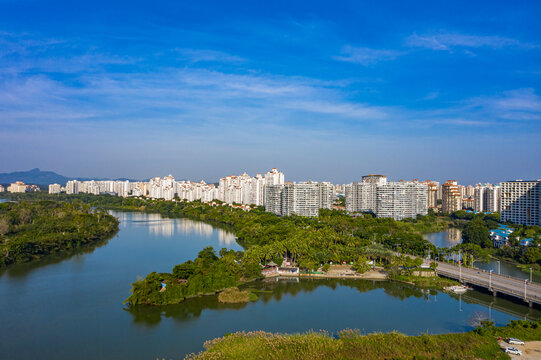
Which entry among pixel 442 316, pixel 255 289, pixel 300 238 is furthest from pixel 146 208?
pixel 442 316

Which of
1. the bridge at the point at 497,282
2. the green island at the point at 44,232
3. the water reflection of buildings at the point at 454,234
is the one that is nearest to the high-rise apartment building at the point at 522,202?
the water reflection of buildings at the point at 454,234

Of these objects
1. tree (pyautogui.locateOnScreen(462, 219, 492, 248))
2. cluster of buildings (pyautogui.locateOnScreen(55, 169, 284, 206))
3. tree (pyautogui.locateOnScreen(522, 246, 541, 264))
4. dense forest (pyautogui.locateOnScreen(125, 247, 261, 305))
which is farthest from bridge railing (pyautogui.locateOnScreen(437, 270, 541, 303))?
cluster of buildings (pyautogui.locateOnScreen(55, 169, 284, 206))

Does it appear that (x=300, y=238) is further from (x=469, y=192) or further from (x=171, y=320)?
(x=469, y=192)

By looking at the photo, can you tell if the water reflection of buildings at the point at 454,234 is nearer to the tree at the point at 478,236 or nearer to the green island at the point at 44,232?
the tree at the point at 478,236

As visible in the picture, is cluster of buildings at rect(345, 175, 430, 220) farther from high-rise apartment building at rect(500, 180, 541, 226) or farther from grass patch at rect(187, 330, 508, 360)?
grass patch at rect(187, 330, 508, 360)

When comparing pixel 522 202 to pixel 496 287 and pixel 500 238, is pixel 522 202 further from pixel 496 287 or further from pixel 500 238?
pixel 496 287
